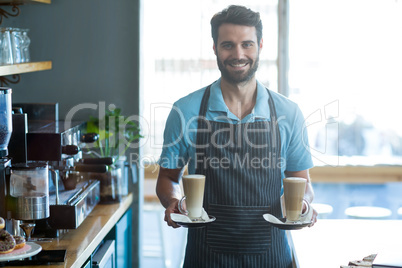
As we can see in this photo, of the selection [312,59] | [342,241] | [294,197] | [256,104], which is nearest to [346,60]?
[312,59]

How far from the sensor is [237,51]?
7.48ft

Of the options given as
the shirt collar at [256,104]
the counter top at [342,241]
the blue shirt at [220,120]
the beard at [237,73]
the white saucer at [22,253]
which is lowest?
the counter top at [342,241]

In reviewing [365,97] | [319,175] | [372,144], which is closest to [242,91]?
[319,175]

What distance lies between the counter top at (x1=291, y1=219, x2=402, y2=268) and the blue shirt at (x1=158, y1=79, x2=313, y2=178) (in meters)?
A: 0.27

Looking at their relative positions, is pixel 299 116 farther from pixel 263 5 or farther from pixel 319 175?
pixel 319 175

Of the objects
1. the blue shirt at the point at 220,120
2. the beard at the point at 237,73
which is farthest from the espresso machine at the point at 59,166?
the beard at the point at 237,73

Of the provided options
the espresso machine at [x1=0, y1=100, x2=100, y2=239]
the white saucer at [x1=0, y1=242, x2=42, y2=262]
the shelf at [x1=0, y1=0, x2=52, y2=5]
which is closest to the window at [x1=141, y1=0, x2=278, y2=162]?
the shelf at [x1=0, y1=0, x2=52, y2=5]

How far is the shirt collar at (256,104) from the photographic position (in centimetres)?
232

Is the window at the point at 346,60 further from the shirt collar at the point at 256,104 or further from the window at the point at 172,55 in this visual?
the shirt collar at the point at 256,104

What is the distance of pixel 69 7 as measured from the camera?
125 inches

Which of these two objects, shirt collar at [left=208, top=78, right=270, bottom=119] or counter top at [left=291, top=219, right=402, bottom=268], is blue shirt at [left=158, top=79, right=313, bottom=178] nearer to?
shirt collar at [left=208, top=78, right=270, bottom=119]

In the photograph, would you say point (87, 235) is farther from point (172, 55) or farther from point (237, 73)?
point (172, 55)

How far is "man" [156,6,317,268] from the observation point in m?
2.25

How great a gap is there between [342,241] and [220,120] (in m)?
0.66
